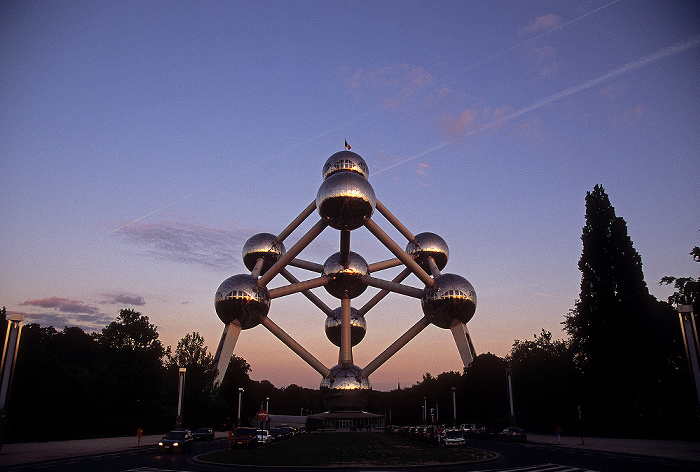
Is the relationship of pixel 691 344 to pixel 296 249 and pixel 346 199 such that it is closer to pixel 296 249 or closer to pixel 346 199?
pixel 346 199

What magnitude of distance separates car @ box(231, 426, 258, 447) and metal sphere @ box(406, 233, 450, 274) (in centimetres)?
3000

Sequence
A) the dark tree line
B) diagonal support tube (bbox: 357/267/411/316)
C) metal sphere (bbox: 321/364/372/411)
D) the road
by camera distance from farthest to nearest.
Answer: diagonal support tube (bbox: 357/267/411/316) < metal sphere (bbox: 321/364/372/411) < the dark tree line < the road

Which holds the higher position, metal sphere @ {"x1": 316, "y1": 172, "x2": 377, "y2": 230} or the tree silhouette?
metal sphere @ {"x1": 316, "y1": 172, "x2": 377, "y2": 230}

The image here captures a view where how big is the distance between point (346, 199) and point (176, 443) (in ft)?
74.2

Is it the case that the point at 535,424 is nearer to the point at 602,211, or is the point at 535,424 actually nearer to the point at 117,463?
the point at 602,211

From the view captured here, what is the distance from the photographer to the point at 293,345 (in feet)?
157

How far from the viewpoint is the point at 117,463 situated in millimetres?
18953

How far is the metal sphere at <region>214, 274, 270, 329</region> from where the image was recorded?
45375mm

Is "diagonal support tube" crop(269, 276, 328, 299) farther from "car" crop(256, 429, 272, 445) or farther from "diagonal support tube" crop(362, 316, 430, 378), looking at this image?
"car" crop(256, 429, 272, 445)

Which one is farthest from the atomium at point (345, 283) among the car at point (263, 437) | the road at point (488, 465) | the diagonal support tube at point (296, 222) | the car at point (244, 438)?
the road at point (488, 465)

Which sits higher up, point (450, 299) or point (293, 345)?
point (450, 299)

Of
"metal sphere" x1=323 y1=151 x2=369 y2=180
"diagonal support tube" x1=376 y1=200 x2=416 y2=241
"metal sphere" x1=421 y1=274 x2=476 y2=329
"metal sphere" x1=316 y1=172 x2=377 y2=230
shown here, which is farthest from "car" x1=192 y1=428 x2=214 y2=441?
"diagonal support tube" x1=376 y1=200 x2=416 y2=241

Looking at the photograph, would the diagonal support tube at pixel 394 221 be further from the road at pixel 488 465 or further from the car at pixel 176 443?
the road at pixel 488 465

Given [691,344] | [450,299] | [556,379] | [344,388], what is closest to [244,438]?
[691,344]
